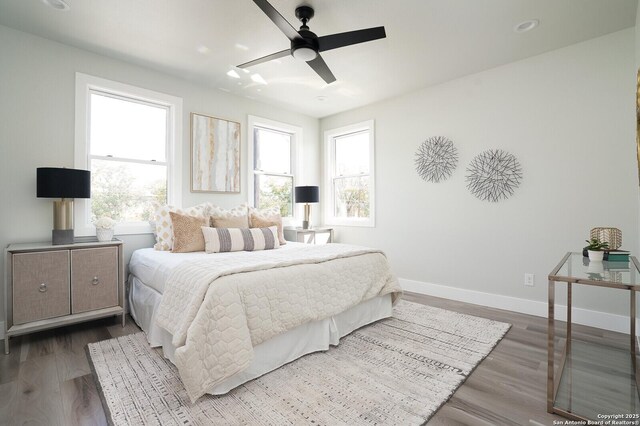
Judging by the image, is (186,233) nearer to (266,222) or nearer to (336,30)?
(266,222)

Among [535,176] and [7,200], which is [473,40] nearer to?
[535,176]

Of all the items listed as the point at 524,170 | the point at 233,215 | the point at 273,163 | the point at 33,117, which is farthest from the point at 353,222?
the point at 33,117

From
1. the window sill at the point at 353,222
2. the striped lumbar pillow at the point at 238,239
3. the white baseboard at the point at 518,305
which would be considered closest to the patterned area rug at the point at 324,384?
the white baseboard at the point at 518,305

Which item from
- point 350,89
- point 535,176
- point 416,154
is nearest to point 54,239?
point 350,89

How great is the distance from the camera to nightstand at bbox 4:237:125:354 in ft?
7.95

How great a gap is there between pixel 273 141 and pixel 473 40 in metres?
2.93

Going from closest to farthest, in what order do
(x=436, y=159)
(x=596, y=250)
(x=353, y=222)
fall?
1. (x=596, y=250)
2. (x=436, y=159)
3. (x=353, y=222)

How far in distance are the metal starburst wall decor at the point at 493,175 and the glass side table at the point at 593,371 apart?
1.28 metres

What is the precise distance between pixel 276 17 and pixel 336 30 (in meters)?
0.88

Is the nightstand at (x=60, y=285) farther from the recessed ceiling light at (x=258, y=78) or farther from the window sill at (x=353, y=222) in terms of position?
the window sill at (x=353, y=222)

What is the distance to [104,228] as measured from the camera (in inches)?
117

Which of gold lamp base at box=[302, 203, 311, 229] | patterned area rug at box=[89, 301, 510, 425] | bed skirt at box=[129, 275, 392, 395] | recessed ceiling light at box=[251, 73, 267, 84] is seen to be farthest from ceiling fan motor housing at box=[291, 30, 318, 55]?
gold lamp base at box=[302, 203, 311, 229]

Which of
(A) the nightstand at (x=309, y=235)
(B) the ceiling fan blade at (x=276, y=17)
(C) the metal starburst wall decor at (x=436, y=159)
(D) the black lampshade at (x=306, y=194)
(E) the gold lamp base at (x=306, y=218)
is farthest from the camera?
(E) the gold lamp base at (x=306, y=218)

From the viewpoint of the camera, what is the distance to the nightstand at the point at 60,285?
2.42 meters
